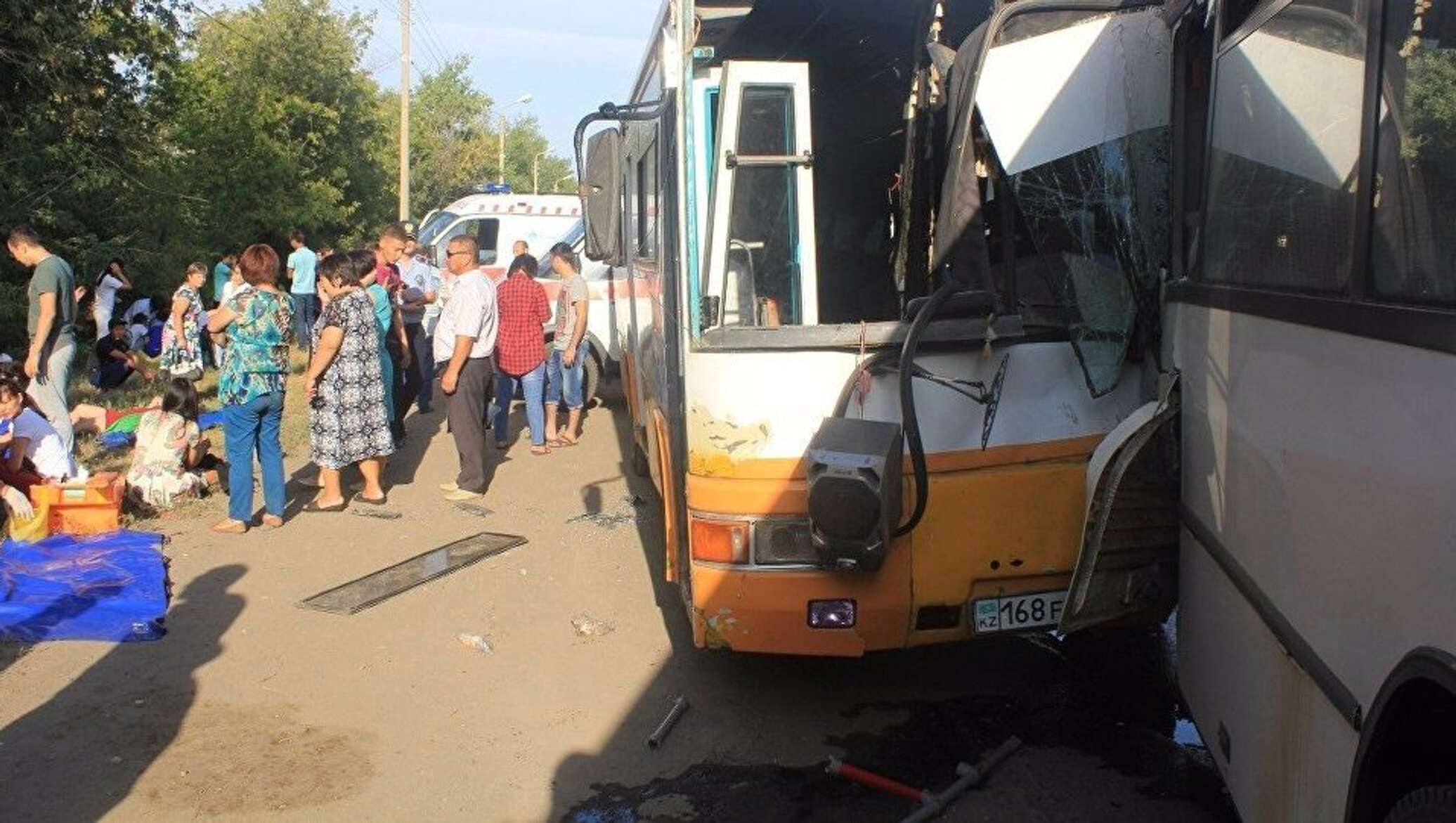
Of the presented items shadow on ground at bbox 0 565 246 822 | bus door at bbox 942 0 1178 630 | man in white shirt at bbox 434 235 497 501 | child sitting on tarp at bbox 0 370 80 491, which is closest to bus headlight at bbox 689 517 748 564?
bus door at bbox 942 0 1178 630

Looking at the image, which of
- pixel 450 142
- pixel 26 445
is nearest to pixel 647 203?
pixel 26 445

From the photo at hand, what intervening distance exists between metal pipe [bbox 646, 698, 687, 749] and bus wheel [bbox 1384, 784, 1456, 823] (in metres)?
3.17

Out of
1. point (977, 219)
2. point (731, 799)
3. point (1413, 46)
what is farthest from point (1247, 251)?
point (731, 799)

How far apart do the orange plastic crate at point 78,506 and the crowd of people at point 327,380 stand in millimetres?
140

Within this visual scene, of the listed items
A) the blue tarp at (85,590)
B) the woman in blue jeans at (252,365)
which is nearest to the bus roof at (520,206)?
the woman in blue jeans at (252,365)

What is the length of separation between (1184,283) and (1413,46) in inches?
68.5

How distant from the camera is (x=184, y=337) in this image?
44.1 ft

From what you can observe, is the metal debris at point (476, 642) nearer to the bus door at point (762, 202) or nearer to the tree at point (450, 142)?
the bus door at point (762, 202)

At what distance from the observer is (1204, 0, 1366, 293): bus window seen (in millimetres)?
2734

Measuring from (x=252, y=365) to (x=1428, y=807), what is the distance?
702 centimetres

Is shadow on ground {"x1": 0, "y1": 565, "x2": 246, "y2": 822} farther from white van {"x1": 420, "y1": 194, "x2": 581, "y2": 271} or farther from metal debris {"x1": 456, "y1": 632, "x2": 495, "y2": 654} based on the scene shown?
white van {"x1": 420, "y1": 194, "x2": 581, "y2": 271}

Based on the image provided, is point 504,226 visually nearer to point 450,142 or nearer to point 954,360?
point 954,360

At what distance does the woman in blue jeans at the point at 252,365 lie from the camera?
25.2 feet

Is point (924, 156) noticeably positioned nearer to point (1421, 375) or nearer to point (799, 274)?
point (799, 274)
